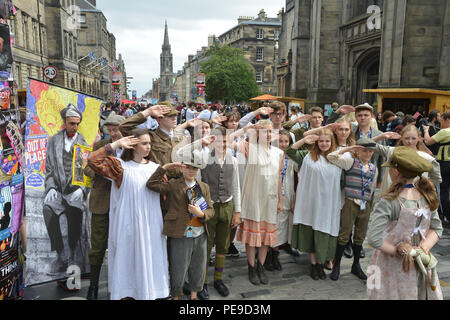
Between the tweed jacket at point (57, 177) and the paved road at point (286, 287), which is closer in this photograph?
the tweed jacket at point (57, 177)

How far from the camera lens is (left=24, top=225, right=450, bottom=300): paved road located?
4008 mm

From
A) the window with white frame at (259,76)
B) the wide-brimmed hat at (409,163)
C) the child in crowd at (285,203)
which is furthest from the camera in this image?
the window with white frame at (259,76)

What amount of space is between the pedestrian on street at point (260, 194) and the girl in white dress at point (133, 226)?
4.38ft

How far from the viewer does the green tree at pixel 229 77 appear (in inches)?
1905

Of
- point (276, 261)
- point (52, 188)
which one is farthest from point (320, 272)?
point (52, 188)

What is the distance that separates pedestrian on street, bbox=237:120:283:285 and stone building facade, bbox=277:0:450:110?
1021 centimetres

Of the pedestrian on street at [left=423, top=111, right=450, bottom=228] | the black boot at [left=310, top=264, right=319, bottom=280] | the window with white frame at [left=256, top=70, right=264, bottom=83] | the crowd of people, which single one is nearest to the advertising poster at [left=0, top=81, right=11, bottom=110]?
the crowd of people

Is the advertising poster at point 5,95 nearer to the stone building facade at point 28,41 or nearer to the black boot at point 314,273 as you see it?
the black boot at point 314,273

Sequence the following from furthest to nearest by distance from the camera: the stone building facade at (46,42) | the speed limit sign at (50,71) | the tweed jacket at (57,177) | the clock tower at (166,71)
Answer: the clock tower at (166,71) → the stone building facade at (46,42) → the speed limit sign at (50,71) → the tweed jacket at (57,177)

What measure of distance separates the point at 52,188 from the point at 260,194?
8.36ft

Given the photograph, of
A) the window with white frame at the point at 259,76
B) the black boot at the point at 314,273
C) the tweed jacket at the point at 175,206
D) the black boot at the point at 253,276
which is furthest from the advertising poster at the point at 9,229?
the window with white frame at the point at 259,76

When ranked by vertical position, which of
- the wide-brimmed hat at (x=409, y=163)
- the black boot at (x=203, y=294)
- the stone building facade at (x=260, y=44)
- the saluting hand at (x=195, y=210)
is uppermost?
the stone building facade at (x=260, y=44)

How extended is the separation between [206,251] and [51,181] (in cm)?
199

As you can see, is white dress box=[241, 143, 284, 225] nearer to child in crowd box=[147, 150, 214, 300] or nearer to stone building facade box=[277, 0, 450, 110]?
child in crowd box=[147, 150, 214, 300]
